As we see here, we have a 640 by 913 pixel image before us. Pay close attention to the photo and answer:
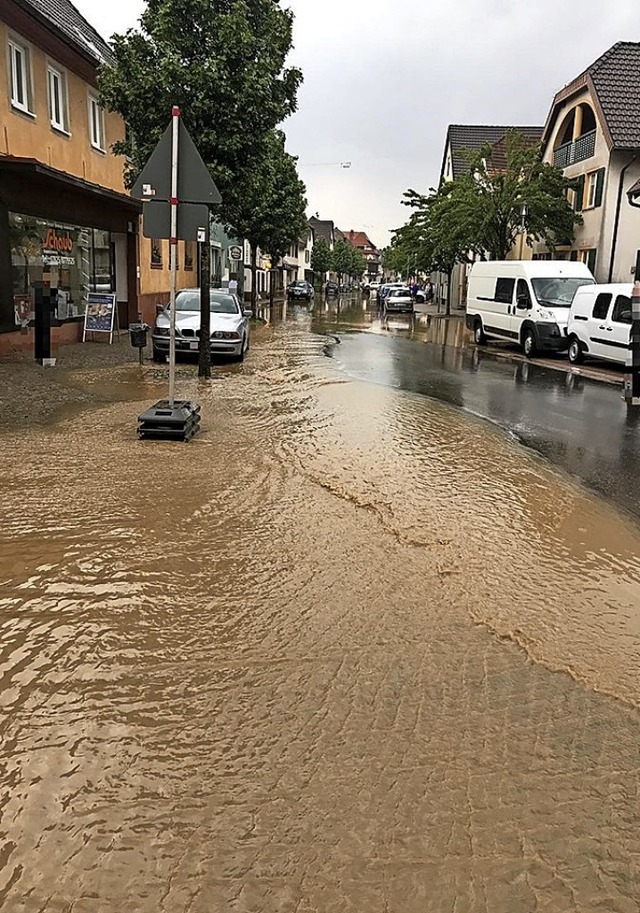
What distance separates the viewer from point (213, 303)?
17172 mm

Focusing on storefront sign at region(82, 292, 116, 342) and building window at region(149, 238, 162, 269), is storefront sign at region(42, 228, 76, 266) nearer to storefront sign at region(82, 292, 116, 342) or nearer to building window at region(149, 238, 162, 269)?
storefront sign at region(82, 292, 116, 342)

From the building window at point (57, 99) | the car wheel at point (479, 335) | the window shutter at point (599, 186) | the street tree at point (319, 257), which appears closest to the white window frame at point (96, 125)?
the building window at point (57, 99)

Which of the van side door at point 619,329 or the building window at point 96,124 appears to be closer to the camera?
the van side door at point 619,329

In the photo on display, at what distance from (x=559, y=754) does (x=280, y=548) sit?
2520 mm

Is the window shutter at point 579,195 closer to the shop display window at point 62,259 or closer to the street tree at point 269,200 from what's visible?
the street tree at point 269,200

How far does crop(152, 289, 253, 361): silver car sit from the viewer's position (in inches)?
596

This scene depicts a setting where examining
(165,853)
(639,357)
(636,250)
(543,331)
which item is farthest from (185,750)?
(636,250)

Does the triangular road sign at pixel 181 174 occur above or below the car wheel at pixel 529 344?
above

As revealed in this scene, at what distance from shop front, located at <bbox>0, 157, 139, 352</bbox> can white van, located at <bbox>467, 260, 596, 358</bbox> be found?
1016 centimetres

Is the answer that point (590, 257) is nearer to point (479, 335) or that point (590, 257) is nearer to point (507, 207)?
point (507, 207)

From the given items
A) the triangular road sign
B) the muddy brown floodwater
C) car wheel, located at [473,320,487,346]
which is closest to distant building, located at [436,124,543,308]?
car wheel, located at [473,320,487,346]

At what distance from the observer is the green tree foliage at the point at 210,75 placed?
14.6 metres

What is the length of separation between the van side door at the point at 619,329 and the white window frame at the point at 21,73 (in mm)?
13104

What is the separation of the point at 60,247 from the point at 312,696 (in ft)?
53.4
